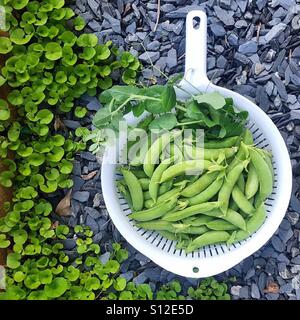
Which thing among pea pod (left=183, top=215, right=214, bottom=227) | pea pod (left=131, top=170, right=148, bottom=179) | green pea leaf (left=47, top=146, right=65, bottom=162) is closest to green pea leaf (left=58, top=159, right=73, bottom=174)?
green pea leaf (left=47, top=146, right=65, bottom=162)

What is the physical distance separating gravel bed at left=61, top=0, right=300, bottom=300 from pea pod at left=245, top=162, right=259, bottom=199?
0.10 m

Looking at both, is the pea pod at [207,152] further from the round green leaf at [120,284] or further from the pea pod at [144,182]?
the round green leaf at [120,284]

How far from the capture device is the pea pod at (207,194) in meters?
0.90

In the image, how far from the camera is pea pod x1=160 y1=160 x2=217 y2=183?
2.94 ft

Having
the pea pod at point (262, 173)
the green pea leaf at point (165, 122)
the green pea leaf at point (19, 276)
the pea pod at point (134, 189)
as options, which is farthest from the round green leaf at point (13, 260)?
the pea pod at point (262, 173)

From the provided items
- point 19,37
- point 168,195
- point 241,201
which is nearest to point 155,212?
point 168,195

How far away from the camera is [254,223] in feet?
3.02

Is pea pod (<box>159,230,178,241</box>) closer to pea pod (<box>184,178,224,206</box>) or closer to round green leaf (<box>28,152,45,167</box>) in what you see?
pea pod (<box>184,178,224,206</box>)

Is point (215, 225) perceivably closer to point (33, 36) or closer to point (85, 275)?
point (85, 275)

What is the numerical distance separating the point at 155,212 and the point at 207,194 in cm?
9

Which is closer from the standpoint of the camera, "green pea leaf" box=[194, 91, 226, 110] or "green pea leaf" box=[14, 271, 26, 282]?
"green pea leaf" box=[194, 91, 226, 110]

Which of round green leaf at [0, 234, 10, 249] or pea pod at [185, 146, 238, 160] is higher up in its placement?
pea pod at [185, 146, 238, 160]

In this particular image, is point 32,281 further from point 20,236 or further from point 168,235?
point 168,235
